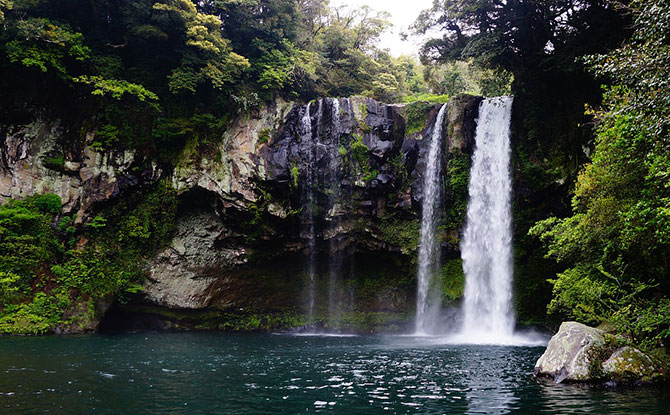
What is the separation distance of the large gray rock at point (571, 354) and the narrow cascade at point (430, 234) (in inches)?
428

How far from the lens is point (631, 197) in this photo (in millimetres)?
9812

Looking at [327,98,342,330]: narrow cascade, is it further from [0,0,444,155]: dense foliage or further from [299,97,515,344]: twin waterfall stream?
[0,0,444,155]: dense foliage

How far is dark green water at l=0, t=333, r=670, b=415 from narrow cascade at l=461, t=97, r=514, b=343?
4542 millimetres

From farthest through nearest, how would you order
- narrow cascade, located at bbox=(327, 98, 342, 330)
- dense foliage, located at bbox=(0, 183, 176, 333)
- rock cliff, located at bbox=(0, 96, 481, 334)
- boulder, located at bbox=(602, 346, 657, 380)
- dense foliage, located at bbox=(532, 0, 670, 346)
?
1. narrow cascade, located at bbox=(327, 98, 342, 330)
2. rock cliff, located at bbox=(0, 96, 481, 334)
3. dense foliage, located at bbox=(0, 183, 176, 333)
4. boulder, located at bbox=(602, 346, 657, 380)
5. dense foliage, located at bbox=(532, 0, 670, 346)

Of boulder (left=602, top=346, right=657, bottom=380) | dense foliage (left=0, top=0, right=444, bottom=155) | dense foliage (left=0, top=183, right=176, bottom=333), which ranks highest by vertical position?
dense foliage (left=0, top=0, right=444, bottom=155)

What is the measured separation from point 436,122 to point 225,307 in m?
12.8

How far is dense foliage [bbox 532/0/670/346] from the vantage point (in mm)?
7707

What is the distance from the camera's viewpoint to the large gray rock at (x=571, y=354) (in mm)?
8562

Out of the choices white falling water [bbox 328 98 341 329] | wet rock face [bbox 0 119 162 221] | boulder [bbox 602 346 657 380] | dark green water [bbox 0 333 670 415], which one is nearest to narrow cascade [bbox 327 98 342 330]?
white falling water [bbox 328 98 341 329]

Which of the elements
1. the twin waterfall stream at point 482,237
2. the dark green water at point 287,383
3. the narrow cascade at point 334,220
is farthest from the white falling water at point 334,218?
the dark green water at point 287,383

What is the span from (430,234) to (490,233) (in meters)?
2.58

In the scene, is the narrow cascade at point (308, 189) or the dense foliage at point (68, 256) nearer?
the dense foliage at point (68, 256)

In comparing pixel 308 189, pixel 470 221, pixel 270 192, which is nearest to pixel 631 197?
pixel 470 221

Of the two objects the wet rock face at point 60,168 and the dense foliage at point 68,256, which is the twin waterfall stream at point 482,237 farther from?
the wet rock face at point 60,168
